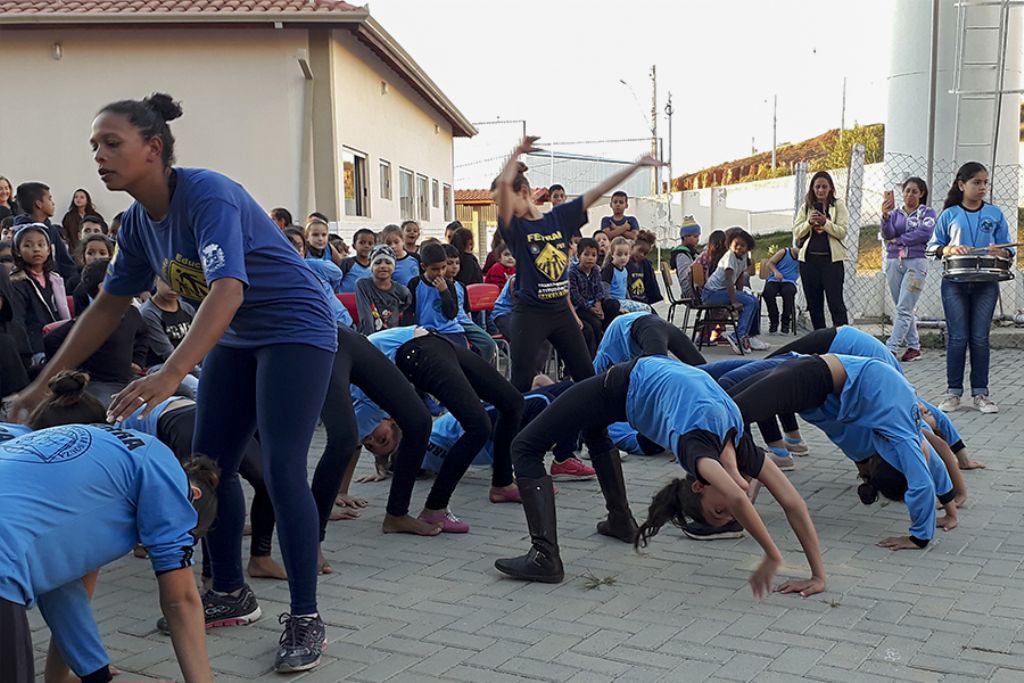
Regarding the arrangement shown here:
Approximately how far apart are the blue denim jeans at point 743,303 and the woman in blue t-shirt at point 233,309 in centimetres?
946

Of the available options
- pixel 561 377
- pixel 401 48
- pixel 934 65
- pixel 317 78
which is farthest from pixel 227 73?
pixel 934 65

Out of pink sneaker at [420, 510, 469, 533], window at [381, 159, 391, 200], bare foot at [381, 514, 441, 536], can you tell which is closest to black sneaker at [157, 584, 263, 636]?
bare foot at [381, 514, 441, 536]

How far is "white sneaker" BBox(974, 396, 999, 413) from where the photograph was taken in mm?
8223

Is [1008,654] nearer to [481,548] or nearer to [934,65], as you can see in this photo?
[481,548]

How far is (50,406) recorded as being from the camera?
369cm

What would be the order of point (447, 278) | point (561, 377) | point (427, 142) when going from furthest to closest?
point (427, 142)
point (561, 377)
point (447, 278)

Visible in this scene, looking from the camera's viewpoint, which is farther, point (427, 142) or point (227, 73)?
point (427, 142)

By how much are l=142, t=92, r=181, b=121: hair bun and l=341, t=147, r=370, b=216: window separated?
1334 cm

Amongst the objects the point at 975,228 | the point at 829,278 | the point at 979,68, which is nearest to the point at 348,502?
the point at 975,228

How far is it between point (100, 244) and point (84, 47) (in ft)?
33.0

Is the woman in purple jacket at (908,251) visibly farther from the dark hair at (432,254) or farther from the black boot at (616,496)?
the black boot at (616,496)

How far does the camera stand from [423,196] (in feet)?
82.1

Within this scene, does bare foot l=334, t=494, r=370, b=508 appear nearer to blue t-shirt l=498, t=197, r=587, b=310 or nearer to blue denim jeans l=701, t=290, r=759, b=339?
blue t-shirt l=498, t=197, r=587, b=310

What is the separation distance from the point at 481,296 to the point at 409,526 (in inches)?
193
